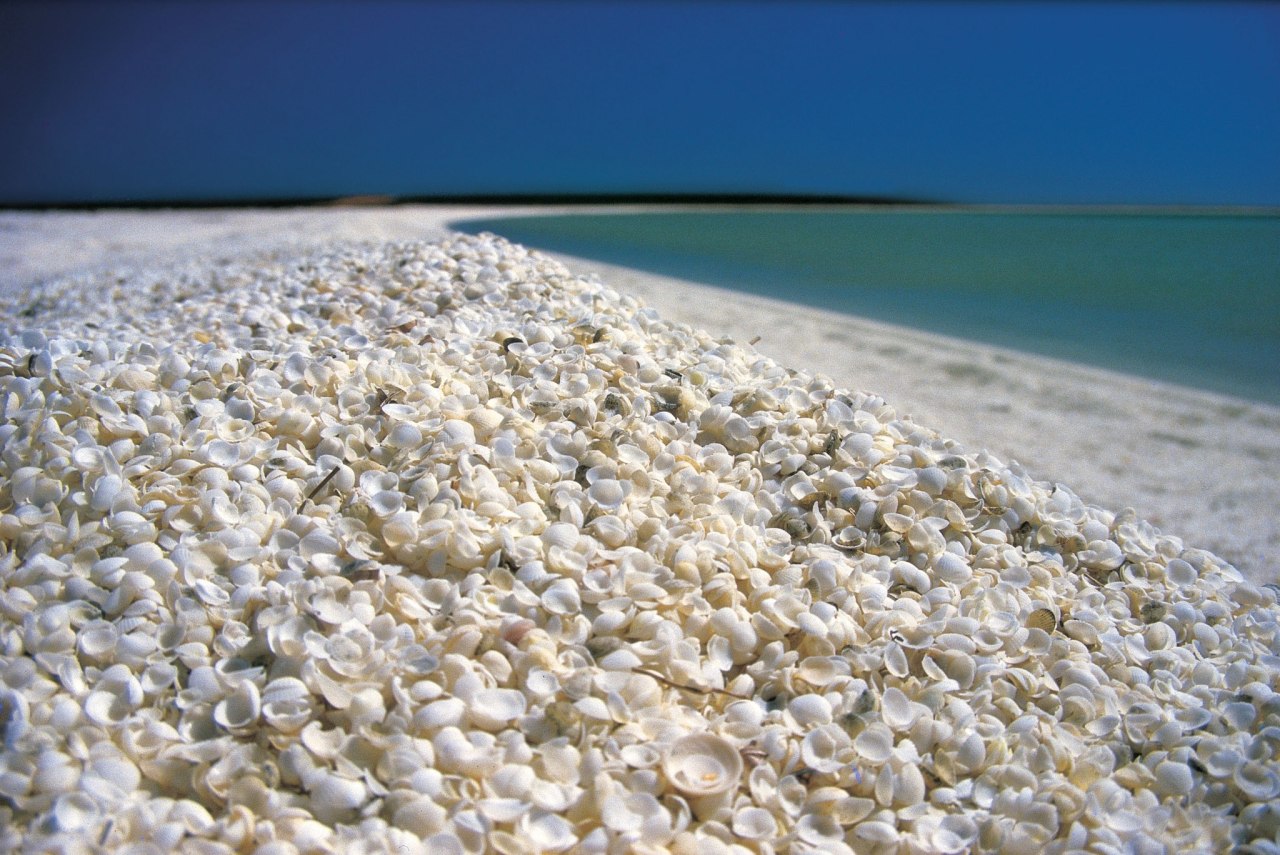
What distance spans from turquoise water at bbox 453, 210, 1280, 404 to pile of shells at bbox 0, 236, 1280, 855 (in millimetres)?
4512

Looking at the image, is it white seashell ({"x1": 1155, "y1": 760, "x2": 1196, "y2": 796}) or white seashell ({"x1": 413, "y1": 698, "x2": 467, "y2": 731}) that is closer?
white seashell ({"x1": 413, "y1": 698, "x2": 467, "y2": 731})

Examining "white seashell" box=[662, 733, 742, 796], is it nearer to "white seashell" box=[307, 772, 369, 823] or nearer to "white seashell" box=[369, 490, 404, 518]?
"white seashell" box=[307, 772, 369, 823]

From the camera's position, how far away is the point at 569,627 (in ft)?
4.60

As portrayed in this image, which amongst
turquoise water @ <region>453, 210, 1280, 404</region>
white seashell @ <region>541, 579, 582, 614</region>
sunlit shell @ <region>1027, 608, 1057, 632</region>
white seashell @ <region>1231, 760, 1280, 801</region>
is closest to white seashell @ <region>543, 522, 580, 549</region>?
white seashell @ <region>541, 579, 582, 614</region>

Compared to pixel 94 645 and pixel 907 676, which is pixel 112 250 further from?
pixel 907 676

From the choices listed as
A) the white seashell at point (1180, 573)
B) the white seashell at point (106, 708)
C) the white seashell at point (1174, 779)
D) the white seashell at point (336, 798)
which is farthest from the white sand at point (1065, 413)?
the white seashell at point (106, 708)

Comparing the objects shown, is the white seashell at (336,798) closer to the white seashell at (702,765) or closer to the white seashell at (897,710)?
the white seashell at (702,765)

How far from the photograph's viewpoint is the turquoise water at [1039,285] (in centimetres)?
640

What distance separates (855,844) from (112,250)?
10643mm

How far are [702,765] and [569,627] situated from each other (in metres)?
0.31

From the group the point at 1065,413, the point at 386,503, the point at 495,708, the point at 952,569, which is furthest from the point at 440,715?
the point at 1065,413

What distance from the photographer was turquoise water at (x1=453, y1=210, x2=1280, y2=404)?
6.40m

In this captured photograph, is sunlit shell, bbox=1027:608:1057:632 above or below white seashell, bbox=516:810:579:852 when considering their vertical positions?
above

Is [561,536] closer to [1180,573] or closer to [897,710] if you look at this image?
[897,710]
